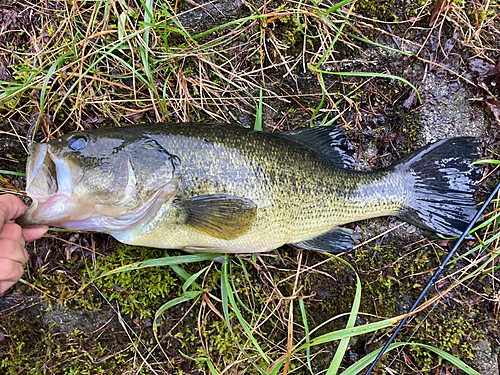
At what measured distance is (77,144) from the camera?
224 centimetres

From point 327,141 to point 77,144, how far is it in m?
Answer: 1.99

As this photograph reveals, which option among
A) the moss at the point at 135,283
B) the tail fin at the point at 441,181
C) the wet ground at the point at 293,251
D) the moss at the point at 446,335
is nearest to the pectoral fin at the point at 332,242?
the wet ground at the point at 293,251

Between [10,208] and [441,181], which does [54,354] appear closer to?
[10,208]

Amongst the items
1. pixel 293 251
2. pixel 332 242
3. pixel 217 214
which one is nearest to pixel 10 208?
pixel 217 214

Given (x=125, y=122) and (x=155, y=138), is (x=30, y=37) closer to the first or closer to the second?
(x=125, y=122)

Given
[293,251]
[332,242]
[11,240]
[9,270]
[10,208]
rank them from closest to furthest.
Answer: [9,270]
[11,240]
[10,208]
[332,242]
[293,251]

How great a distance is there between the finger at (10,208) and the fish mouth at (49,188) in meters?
0.12

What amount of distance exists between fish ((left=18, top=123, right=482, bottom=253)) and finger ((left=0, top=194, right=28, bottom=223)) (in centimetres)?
17

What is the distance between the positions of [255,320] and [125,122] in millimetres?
2152

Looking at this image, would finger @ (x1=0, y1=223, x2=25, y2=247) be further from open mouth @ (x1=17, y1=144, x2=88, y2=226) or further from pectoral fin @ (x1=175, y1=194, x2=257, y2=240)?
pectoral fin @ (x1=175, y1=194, x2=257, y2=240)

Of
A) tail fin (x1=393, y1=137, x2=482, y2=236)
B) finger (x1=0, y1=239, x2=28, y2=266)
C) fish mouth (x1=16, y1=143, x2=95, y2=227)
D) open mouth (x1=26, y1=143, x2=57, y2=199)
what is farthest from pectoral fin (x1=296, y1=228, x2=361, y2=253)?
finger (x1=0, y1=239, x2=28, y2=266)

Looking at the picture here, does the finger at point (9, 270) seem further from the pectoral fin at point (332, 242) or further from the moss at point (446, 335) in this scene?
the moss at point (446, 335)

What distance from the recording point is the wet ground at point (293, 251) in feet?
9.10

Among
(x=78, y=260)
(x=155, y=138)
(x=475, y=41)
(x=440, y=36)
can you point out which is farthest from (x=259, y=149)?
(x=475, y=41)
